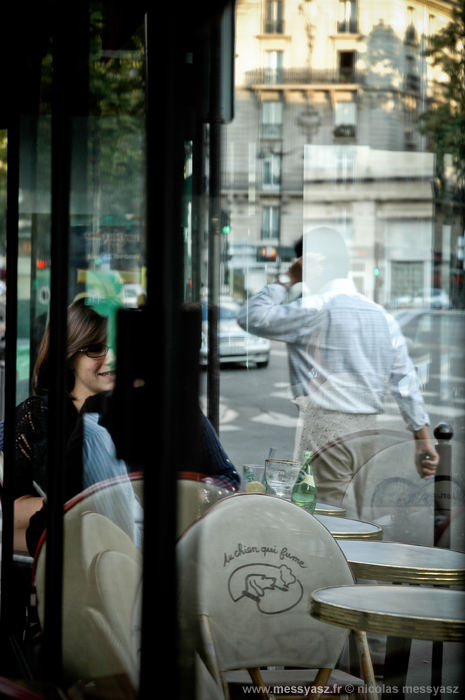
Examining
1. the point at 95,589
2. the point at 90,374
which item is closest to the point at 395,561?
the point at 95,589

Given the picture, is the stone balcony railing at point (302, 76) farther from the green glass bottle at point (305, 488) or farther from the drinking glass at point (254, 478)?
the green glass bottle at point (305, 488)

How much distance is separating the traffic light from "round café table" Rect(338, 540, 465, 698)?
1.74 ft

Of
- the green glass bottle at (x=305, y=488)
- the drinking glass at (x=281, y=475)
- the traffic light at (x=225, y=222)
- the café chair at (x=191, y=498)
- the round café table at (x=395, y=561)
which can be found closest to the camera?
the café chair at (x=191, y=498)

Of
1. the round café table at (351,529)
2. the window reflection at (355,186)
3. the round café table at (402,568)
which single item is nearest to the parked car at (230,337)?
the window reflection at (355,186)

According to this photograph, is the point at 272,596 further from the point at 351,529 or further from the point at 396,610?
the point at 351,529

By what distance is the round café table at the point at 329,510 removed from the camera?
6.63ft

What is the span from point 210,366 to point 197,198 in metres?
0.23

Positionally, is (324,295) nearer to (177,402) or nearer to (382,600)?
(382,600)

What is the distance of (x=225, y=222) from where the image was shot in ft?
3.47

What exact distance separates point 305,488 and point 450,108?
1.23 meters

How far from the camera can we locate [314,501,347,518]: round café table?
79.5 inches

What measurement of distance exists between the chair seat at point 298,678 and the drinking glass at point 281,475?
394mm

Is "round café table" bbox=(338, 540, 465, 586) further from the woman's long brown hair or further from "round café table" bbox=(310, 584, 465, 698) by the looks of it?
the woman's long brown hair

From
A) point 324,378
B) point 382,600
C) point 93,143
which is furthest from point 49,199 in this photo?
point 382,600
